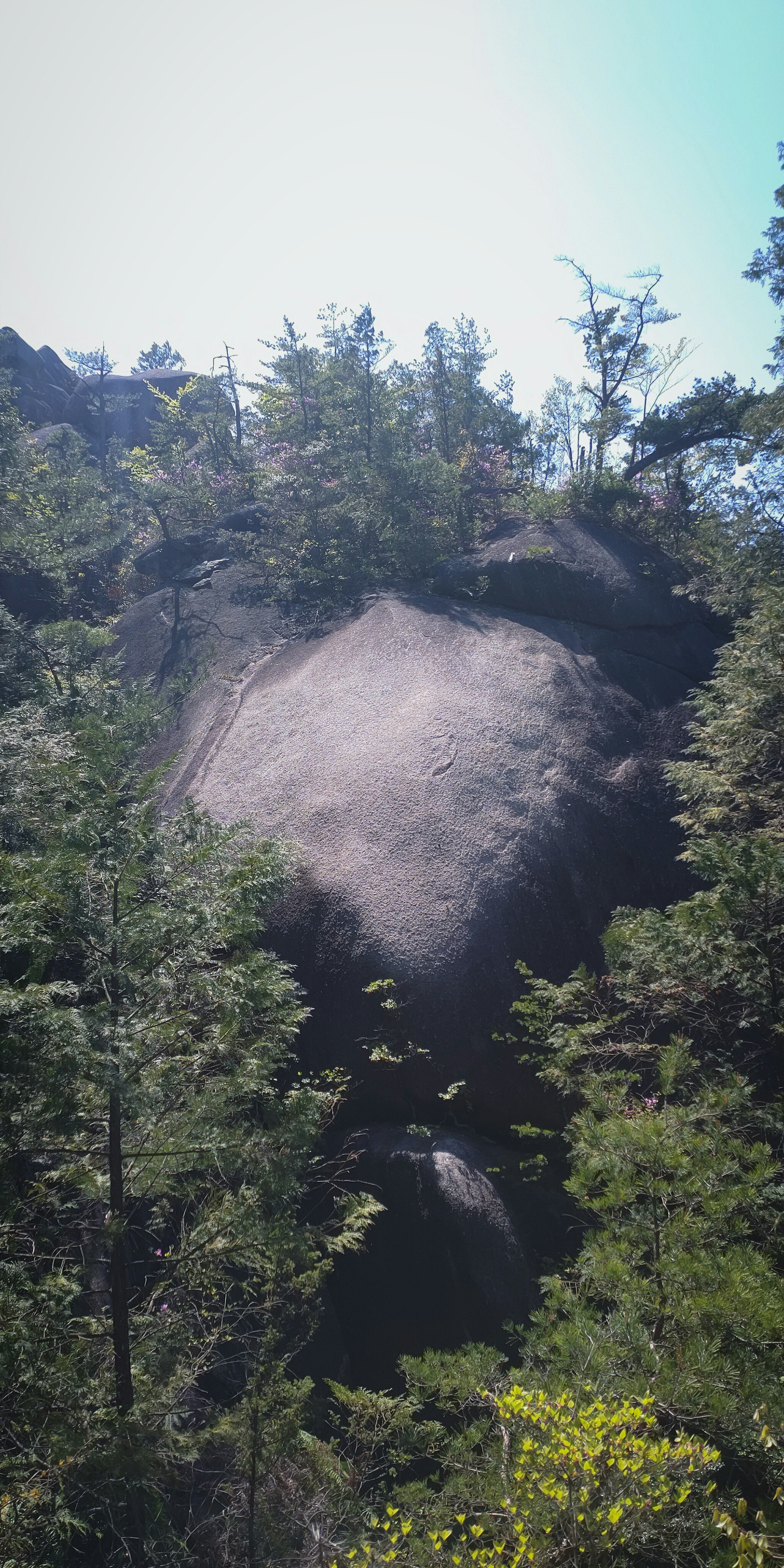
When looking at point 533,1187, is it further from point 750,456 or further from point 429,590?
point 750,456

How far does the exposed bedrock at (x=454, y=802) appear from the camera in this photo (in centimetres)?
667

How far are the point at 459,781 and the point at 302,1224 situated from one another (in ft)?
15.7

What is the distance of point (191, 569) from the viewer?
15.1m

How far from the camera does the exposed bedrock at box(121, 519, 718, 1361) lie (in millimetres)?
6672

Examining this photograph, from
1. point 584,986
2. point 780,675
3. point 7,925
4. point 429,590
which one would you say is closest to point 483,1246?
point 584,986

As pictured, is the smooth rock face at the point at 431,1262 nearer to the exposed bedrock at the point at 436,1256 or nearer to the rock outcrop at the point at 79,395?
the exposed bedrock at the point at 436,1256

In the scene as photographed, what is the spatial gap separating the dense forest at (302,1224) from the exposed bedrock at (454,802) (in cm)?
42

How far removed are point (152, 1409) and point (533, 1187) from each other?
3.67 metres

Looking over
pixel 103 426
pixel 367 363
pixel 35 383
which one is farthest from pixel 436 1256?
pixel 35 383

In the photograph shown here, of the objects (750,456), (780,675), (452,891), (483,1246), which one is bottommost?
(483,1246)

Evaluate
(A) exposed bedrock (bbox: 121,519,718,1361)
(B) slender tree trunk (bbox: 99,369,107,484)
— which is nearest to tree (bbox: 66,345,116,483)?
(B) slender tree trunk (bbox: 99,369,107,484)

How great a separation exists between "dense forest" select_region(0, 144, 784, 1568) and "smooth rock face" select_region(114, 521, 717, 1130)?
0.51 meters

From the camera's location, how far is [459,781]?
855 cm

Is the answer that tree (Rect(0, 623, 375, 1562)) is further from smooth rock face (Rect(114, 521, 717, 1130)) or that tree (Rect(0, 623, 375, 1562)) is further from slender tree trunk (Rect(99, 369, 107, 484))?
slender tree trunk (Rect(99, 369, 107, 484))
